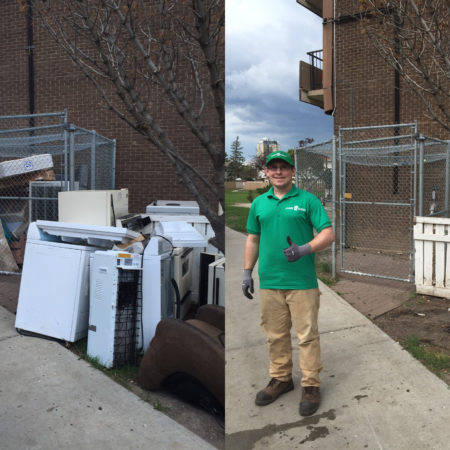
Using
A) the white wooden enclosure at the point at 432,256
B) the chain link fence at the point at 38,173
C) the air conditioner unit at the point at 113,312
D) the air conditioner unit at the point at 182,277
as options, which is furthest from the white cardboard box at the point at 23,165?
the white wooden enclosure at the point at 432,256

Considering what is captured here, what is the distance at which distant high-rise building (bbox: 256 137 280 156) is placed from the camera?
1.08 m

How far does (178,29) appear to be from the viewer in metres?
1.69

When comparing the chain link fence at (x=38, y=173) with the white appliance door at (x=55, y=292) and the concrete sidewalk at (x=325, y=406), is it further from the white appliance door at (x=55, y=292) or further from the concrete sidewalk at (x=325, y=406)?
the concrete sidewalk at (x=325, y=406)

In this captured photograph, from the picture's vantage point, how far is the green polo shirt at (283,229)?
1087 mm

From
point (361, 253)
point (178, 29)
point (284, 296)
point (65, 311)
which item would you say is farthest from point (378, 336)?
point (361, 253)

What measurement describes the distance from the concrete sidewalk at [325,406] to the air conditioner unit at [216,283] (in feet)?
0.71

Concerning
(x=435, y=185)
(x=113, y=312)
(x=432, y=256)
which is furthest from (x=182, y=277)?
(x=435, y=185)

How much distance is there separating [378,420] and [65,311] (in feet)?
4.13

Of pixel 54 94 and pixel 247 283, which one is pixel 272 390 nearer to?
pixel 247 283

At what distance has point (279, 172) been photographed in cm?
107

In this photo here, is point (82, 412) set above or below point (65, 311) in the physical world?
below

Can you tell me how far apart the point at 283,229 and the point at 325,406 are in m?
0.54

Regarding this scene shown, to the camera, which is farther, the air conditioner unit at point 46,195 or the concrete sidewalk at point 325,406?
the air conditioner unit at point 46,195

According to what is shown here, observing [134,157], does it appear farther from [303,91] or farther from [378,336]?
[303,91]
